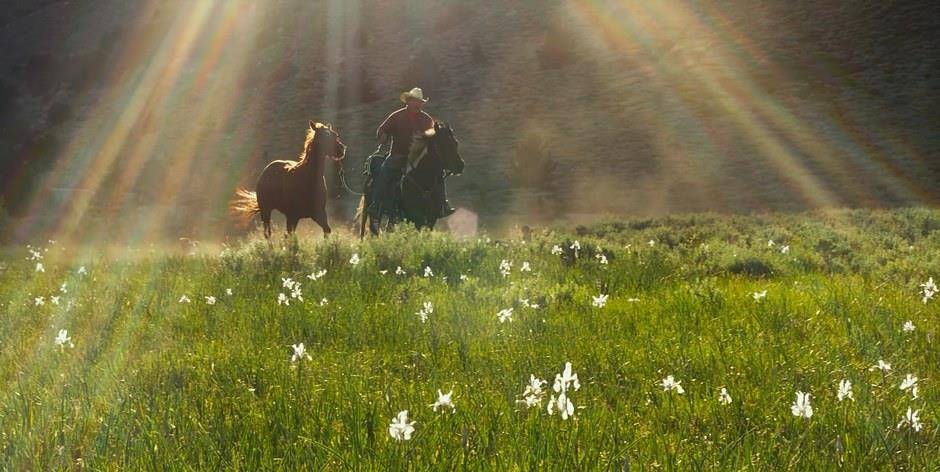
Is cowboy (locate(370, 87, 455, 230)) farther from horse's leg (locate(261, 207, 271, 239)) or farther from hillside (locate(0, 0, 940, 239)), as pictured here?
hillside (locate(0, 0, 940, 239))

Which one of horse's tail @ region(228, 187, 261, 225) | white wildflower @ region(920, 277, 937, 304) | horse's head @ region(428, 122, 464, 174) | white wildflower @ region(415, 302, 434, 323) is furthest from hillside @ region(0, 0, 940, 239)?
white wildflower @ region(415, 302, 434, 323)

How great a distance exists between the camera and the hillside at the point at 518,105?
38.2 m

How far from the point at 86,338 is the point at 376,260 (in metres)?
4.48

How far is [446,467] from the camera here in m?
2.47

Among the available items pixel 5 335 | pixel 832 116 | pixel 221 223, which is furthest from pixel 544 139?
pixel 5 335

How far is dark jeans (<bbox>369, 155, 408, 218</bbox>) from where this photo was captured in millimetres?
14906

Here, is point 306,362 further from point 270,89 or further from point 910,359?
point 270,89

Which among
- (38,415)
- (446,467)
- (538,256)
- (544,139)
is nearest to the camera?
(446,467)

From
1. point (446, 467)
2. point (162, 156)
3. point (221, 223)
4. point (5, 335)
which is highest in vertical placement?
point (446, 467)

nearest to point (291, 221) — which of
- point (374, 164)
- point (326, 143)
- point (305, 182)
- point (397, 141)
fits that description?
point (305, 182)

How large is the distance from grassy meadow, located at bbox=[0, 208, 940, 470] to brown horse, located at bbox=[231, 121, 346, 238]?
7.25 m

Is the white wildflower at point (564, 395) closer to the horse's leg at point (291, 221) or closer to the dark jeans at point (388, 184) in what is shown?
the dark jeans at point (388, 184)

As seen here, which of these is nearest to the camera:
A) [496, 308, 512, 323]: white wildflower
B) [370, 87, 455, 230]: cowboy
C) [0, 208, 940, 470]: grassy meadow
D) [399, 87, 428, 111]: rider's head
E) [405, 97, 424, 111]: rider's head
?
[0, 208, 940, 470]: grassy meadow

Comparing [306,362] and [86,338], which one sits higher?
[306,362]
